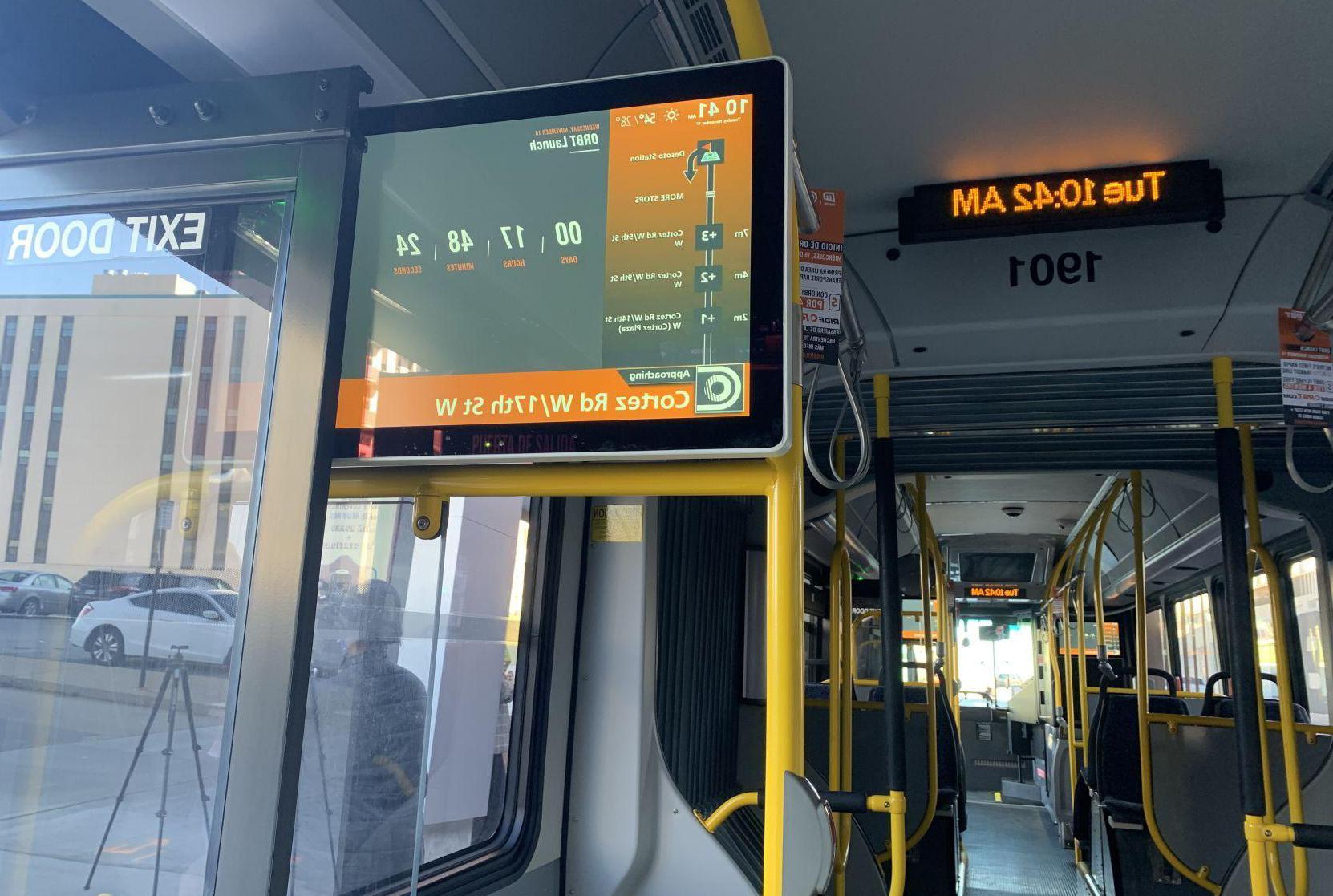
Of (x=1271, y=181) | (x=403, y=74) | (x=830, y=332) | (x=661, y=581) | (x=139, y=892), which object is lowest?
(x=139, y=892)

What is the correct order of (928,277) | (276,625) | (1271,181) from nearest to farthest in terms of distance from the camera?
(276,625)
(1271,181)
(928,277)

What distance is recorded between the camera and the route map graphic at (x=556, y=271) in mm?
1224

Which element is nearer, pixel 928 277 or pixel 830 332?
pixel 830 332

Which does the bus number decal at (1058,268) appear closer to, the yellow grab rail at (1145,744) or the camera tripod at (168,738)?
the yellow grab rail at (1145,744)

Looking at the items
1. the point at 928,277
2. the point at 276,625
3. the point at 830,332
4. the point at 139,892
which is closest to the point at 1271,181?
the point at 928,277

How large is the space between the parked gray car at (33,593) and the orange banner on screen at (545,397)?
44cm

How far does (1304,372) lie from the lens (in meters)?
2.81

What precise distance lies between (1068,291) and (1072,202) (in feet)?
1.36

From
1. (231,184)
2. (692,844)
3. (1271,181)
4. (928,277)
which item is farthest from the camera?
(928,277)

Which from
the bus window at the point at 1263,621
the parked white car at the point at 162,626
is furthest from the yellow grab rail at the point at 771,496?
the bus window at the point at 1263,621

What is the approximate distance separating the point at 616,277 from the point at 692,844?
1931mm

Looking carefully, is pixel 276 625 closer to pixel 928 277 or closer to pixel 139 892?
pixel 139 892

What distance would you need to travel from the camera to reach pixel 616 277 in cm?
127

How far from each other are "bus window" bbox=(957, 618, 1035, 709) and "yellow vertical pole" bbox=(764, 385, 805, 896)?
12.1m
